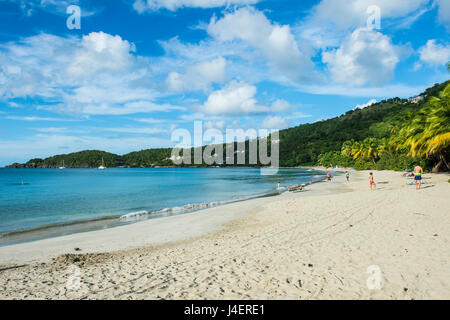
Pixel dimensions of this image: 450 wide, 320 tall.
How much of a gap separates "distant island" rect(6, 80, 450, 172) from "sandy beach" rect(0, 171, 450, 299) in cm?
1723

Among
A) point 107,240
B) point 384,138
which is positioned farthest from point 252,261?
point 384,138

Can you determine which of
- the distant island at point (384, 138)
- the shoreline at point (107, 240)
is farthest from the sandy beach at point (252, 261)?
the distant island at point (384, 138)

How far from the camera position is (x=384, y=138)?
6506 cm

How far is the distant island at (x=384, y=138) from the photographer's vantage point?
25.2m

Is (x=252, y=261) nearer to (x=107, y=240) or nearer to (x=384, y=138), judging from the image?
(x=107, y=240)

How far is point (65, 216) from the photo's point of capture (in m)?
17.7

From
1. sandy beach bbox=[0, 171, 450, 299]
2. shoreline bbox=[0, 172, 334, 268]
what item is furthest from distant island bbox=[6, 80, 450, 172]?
shoreline bbox=[0, 172, 334, 268]

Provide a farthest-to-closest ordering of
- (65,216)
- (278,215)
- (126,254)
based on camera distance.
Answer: (65,216), (278,215), (126,254)

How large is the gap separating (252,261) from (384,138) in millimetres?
69640

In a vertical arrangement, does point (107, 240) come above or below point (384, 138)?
below

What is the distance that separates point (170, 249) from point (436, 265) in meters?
6.86
